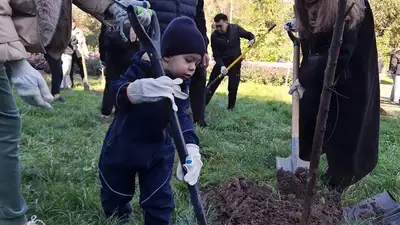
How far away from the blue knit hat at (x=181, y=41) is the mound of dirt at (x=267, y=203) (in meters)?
1.06

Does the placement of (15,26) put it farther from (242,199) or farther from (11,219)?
(242,199)

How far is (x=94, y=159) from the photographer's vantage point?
12.7 ft

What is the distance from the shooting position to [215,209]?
3.09 meters

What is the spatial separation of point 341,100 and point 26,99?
2187 mm

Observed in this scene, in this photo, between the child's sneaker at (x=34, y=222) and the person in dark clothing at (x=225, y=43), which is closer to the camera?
the child's sneaker at (x=34, y=222)

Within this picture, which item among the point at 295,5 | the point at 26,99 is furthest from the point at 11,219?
the point at 295,5

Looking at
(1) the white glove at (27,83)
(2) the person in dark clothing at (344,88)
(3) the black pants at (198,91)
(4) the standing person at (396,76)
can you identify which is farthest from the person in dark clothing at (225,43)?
(4) the standing person at (396,76)

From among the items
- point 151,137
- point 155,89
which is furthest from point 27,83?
point 151,137

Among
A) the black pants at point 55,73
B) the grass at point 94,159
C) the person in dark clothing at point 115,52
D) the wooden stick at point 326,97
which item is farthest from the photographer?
the black pants at point 55,73

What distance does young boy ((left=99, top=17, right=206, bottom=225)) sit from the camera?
2367 mm

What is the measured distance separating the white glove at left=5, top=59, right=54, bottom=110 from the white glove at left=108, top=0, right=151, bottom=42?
0.46 metres

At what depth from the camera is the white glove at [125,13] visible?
232 cm

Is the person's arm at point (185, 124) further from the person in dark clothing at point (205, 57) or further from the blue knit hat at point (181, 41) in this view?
the person in dark clothing at point (205, 57)

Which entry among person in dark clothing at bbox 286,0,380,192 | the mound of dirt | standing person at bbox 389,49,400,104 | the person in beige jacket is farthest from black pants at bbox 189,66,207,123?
standing person at bbox 389,49,400,104
